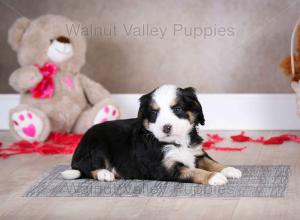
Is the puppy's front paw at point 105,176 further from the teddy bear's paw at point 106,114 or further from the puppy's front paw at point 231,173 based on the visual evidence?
the teddy bear's paw at point 106,114

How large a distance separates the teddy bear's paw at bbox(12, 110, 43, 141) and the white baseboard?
1.10 meters

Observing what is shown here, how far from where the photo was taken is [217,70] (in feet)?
13.6

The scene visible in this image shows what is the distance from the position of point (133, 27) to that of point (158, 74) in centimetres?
36

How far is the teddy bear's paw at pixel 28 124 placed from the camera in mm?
3697

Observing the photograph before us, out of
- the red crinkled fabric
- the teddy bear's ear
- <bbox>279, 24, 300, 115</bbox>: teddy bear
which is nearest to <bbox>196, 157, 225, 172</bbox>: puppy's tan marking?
<bbox>279, 24, 300, 115</bbox>: teddy bear

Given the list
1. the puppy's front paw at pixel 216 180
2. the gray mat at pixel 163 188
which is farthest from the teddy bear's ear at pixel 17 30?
the puppy's front paw at pixel 216 180

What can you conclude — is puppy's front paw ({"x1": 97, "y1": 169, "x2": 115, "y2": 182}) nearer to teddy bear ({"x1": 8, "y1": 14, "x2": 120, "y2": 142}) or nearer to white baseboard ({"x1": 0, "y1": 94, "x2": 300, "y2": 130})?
teddy bear ({"x1": 8, "y1": 14, "x2": 120, "y2": 142})

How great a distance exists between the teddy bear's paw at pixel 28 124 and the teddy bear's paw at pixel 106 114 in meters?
0.37

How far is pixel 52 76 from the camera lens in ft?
12.9

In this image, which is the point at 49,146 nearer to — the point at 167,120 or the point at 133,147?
the point at 133,147

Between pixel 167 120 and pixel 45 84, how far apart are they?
5.03 ft

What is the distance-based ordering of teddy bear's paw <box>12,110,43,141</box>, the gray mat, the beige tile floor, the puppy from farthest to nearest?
teddy bear's paw <box>12,110,43,141</box> → the puppy → the gray mat → the beige tile floor

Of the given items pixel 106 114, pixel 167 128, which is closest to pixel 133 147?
pixel 167 128

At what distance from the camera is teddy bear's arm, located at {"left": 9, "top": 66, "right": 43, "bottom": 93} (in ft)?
12.4
